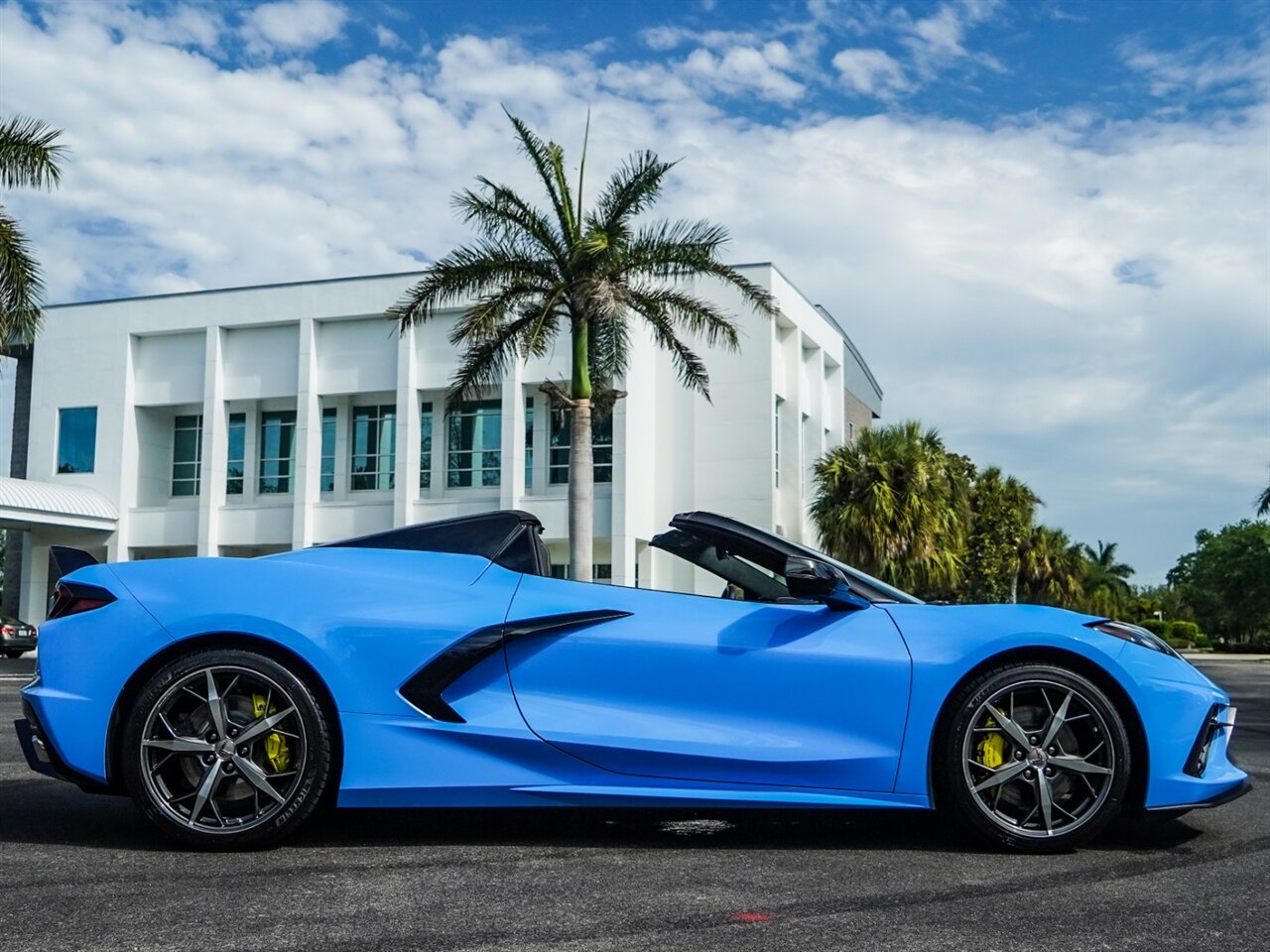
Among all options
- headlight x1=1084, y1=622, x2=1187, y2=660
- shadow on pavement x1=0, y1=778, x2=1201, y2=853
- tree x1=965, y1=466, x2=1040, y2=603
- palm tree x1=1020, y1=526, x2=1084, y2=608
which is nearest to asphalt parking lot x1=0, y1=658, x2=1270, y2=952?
shadow on pavement x1=0, y1=778, x2=1201, y2=853

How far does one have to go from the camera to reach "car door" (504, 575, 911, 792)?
4.06 metres

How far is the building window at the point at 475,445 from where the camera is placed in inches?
1422

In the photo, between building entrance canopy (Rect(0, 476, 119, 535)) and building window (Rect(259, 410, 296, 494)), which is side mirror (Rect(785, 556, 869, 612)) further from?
building window (Rect(259, 410, 296, 494))

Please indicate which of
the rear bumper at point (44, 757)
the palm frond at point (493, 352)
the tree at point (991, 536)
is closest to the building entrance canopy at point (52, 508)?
the palm frond at point (493, 352)

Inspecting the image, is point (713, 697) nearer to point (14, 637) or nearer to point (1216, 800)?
point (1216, 800)

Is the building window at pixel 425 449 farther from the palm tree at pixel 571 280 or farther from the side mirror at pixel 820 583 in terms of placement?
the side mirror at pixel 820 583

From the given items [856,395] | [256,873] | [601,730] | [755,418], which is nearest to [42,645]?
[256,873]

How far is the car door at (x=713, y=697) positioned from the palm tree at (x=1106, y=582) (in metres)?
86.1

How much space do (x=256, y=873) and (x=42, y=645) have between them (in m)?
1.16

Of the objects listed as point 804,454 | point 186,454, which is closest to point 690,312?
point 804,454

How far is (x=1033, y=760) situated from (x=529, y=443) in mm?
32070

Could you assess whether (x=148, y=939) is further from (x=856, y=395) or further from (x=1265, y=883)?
(x=856, y=395)

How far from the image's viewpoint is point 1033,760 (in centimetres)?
409

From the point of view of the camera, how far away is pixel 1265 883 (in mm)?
3711
